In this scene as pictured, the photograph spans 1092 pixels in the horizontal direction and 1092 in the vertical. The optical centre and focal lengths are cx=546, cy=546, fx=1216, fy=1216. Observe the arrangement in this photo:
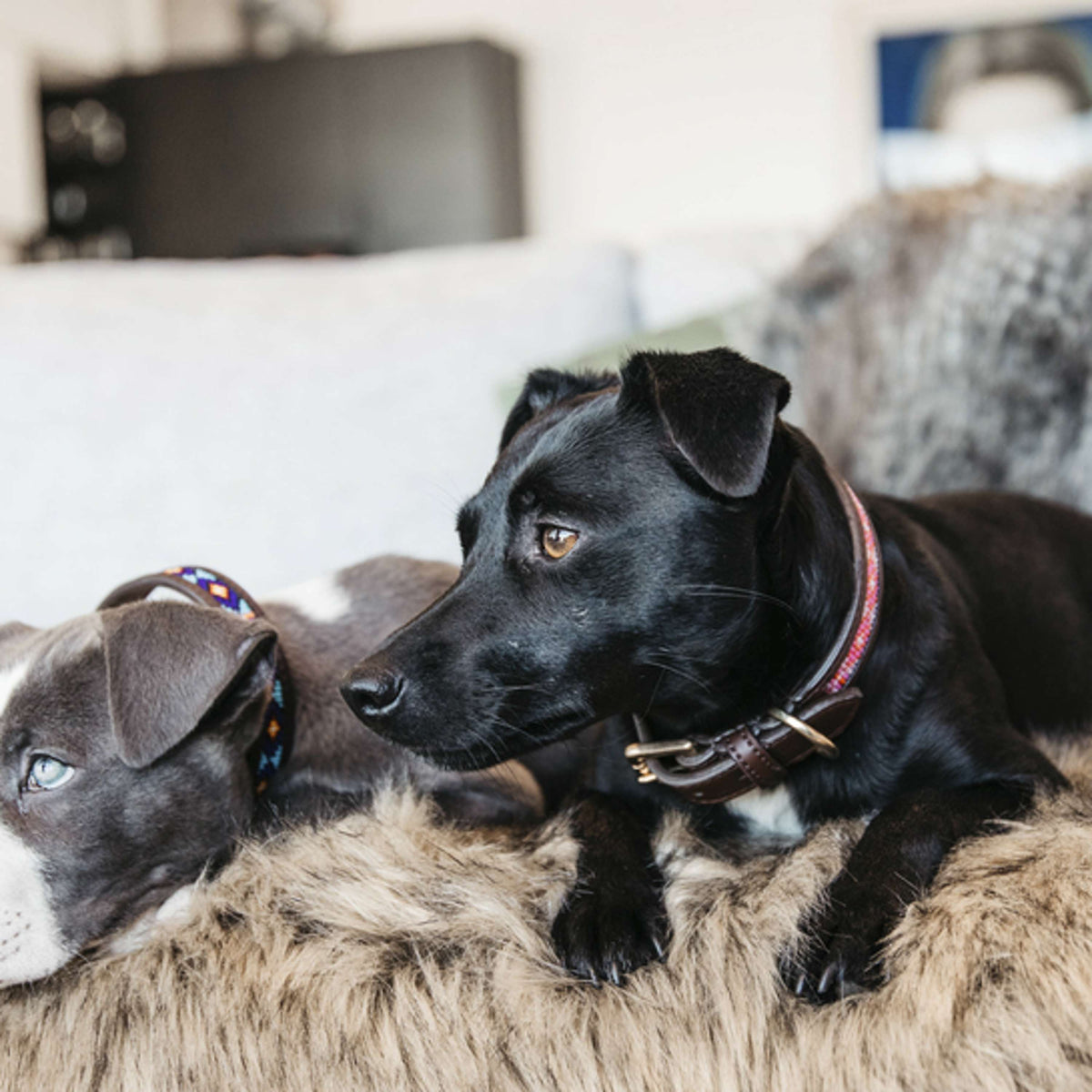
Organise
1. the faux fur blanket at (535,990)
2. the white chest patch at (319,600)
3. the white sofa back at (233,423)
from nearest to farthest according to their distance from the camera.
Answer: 1. the faux fur blanket at (535,990)
2. the white chest patch at (319,600)
3. the white sofa back at (233,423)

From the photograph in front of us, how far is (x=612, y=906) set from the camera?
94 centimetres

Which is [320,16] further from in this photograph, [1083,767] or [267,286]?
[1083,767]

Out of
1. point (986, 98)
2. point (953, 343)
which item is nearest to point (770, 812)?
point (953, 343)

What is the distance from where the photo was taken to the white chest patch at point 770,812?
110cm

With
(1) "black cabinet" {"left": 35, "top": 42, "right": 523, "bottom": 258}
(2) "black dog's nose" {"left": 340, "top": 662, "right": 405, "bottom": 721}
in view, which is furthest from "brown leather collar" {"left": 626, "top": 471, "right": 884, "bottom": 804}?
(1) "black cabinet" {"left": 35, "top": 42, "right": 523, "bottom": 258}

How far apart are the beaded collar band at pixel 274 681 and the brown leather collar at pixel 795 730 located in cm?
35

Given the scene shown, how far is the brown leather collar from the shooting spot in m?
1.04

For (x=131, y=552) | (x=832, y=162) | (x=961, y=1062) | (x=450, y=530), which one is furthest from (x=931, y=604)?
(x=832, y=162)

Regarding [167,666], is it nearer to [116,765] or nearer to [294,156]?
[116,765]

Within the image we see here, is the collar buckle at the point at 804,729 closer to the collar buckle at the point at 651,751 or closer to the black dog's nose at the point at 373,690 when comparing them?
the collar buckle at the point at 651,751

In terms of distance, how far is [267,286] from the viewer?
1966mm

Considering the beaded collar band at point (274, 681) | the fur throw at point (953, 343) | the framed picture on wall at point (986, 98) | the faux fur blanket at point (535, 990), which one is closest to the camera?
the faux fur blanket at point (535, 990)

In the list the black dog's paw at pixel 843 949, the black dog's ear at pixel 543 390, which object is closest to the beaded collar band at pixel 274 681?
the black dog's ear at pixel 543 390

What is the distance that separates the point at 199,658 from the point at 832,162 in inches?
205
